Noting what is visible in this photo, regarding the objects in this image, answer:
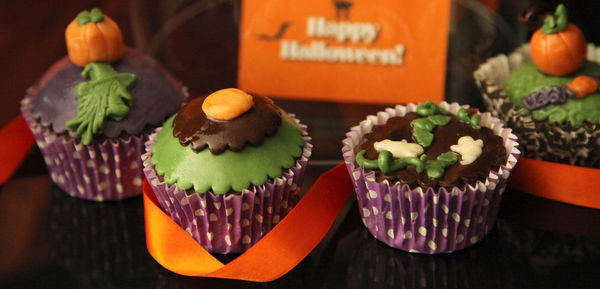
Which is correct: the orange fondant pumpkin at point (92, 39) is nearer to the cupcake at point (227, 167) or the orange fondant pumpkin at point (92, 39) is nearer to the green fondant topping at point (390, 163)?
the cupcake at point (227, 167)

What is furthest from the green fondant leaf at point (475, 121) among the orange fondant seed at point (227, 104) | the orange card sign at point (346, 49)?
the orange fondant seed at point (227, 104)

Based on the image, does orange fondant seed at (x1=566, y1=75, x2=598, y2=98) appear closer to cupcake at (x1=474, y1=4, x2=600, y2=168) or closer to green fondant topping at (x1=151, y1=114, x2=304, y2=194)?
cupcake at (x1=474, y1=4, x2=600, y2=168)

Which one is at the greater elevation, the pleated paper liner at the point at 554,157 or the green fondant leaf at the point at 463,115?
the green fondant leaf at the point at 463,115

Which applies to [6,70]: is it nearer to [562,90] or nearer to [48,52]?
[48,52]

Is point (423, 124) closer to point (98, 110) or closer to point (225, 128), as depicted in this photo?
point (225, 128)

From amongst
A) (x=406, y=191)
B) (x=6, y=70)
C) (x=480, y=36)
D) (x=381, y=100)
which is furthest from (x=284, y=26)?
(x=6, y=70)

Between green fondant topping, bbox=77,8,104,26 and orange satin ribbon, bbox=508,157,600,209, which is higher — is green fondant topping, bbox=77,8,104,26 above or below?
above

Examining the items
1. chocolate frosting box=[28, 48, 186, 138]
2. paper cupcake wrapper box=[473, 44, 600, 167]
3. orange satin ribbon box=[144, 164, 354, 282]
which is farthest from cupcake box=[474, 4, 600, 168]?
chocolate frosting box=[28, 48, 186, 138]
